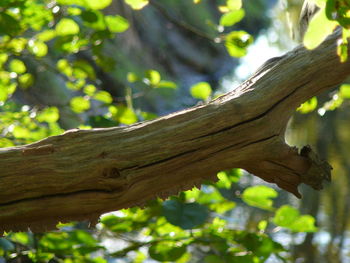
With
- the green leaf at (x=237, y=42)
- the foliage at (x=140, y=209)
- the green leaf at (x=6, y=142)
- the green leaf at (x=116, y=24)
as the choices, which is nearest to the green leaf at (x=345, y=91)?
the foliage at (x=140, y=209)

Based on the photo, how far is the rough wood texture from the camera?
915mm

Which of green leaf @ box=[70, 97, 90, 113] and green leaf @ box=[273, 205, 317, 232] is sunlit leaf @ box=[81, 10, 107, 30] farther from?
green leaf @ box=[273, 205, 317, 232]

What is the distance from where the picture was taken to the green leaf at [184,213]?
48.6 inches

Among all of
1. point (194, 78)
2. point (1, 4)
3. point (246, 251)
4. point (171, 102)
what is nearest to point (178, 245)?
point (246, 251)

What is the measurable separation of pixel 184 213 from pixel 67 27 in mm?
607

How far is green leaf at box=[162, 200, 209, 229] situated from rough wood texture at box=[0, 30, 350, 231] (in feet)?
0.85

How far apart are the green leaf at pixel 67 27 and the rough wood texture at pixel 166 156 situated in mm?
682

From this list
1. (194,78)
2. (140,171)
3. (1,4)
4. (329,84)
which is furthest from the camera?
(194,78)

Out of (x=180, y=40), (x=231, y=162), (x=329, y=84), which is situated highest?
(x=329, y=84)

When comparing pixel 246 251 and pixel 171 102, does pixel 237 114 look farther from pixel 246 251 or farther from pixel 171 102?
pixel 171 102

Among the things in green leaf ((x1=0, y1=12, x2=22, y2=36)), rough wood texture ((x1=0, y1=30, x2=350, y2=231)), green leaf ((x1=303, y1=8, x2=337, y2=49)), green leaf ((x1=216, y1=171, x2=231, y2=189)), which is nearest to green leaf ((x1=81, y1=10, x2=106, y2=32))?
green leaf ((x1=0, y1=12, x2=22, y2=36))

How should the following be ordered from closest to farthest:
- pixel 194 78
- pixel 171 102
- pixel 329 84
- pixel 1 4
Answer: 1. pixel 329 84
2. pixel 1 4
3. pixel 171 102
4. pixel 194 78

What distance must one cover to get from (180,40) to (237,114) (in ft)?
10.9

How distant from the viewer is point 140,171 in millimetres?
927
